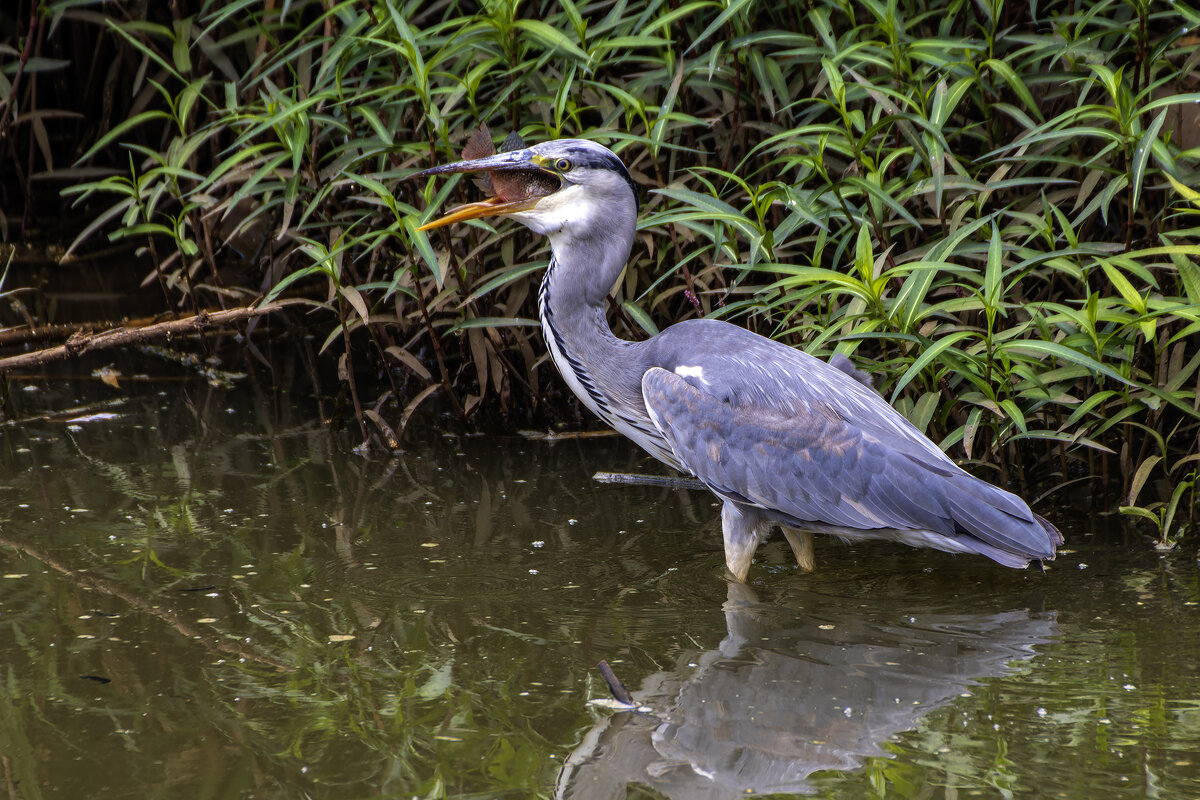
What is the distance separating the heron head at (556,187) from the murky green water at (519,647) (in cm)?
108

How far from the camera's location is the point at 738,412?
3.85 m

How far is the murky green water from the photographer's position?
272 cm

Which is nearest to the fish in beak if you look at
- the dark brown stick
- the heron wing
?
the heron wing

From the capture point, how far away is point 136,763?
271 cm

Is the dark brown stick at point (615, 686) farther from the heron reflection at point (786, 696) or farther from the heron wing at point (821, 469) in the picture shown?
the heron wing at point (821, 469)

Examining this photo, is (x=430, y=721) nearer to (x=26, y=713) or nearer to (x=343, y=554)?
(x=26, y=713)

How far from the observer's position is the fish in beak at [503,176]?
402cm

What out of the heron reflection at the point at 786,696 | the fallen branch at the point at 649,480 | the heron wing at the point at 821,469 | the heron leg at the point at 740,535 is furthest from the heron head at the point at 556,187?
the heron reflection at the point at 786,696

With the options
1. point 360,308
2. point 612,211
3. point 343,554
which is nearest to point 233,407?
point 360,308

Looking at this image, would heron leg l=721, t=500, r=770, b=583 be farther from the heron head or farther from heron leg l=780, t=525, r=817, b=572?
the heron head

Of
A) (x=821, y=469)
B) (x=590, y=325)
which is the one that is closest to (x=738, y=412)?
(x=821, y=469)

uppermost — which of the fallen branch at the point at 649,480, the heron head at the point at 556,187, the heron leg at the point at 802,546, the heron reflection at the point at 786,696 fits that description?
the heron head at the point at 556,187

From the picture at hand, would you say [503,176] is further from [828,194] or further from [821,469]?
[821,469]

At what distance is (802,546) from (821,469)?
36 cm
